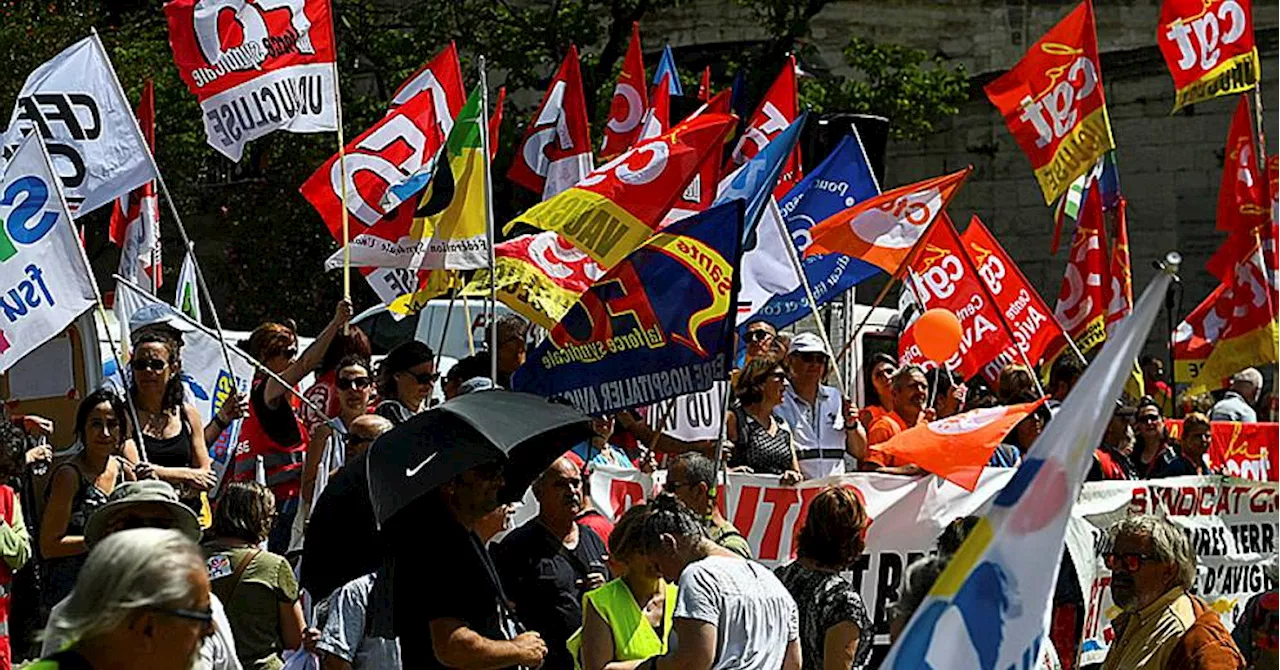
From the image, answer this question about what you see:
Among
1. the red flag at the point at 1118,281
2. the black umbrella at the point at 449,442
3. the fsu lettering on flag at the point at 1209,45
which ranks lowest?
the red flag at the point at 1118,281

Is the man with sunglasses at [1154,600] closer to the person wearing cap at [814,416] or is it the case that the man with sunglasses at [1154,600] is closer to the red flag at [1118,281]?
the person wearing cap at [814,416]

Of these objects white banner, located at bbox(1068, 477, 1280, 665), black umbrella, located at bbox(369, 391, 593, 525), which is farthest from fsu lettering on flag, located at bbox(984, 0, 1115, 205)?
black umbrella, located at bbox(369, 391, 593, 525)

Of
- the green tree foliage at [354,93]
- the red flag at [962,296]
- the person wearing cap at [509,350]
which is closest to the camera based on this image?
the person wearing cap at [509,350]

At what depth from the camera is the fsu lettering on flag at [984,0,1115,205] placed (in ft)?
46.5

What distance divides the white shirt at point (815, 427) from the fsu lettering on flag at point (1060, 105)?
4.29 m

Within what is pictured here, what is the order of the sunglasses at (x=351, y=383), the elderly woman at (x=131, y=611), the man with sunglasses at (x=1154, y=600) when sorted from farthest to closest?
the sunglasses at (x=351, y=383)
the man with sunglasses at (x=1154, y=600)
the elderly woman at (x=131, y=611)

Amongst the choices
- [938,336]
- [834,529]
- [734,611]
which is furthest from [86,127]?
[734,611]

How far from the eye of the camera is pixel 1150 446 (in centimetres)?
1307

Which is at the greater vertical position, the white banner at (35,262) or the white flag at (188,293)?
the white banner at (35,262)

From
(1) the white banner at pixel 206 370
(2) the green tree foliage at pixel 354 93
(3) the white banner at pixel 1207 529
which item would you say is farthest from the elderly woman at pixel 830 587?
(2) the green tree foliage at pixel 354 93

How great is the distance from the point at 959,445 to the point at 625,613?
348 centimetres

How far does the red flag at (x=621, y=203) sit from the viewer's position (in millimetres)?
9609

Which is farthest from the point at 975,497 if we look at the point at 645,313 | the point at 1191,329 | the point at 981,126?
the point at 981,126

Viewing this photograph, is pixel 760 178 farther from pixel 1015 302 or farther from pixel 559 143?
pixel 559 143
